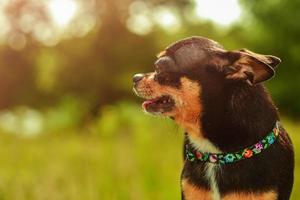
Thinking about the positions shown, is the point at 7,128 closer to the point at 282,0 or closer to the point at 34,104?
the point at 282,0

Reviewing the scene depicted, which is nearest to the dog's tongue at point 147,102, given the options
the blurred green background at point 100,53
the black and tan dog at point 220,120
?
the black and tan dog at point 220,120

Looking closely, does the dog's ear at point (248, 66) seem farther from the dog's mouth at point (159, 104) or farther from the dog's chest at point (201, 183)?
the dog's chest at point (201, 183)

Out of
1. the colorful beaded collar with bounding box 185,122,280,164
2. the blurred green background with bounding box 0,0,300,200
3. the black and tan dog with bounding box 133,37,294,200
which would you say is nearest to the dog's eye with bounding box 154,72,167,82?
the black and tan dog with bounding box 133,37,294,200

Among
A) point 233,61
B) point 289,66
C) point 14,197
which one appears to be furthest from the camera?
point 289,66

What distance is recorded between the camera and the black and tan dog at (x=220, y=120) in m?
4.30

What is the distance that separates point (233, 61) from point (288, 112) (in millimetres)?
19161

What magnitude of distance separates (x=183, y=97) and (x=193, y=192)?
0.52m

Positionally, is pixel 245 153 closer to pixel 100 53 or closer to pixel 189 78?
pixel 189 78

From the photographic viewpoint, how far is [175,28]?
26297 mm

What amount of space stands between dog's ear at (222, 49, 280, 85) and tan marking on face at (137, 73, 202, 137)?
21cm

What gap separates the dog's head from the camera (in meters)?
4.39

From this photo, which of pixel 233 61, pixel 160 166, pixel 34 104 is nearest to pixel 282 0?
pixel 34 104

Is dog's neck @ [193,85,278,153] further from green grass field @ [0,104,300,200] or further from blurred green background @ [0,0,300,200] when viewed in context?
blurred green background @ [0,0,300,200]

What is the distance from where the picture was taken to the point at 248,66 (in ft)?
13.7
